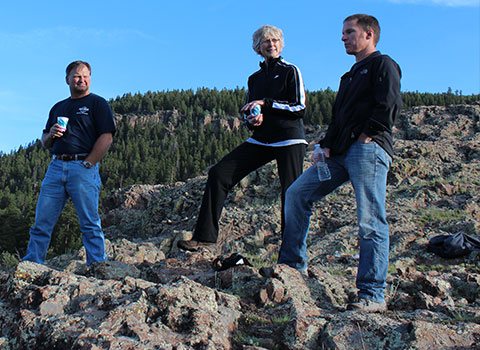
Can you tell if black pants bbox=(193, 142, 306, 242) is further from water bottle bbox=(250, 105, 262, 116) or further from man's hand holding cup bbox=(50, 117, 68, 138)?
man's hand holding cup bbox=(50, 117, 68, 138)

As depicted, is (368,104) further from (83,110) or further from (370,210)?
(83,110)

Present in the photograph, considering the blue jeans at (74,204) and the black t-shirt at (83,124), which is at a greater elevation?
the black t-shirt at (83,124)

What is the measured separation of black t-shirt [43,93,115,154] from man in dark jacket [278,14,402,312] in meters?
2.23

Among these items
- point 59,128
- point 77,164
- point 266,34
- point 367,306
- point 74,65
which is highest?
point 266,34

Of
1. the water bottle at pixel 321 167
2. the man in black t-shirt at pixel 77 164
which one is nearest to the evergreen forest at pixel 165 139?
the man in black t-shirt at pixel 77 164

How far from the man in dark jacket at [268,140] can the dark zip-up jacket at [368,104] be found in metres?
0.85

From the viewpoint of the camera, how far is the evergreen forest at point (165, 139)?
309 feet

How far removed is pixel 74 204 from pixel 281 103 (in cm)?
232

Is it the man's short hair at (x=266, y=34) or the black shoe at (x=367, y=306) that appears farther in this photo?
the man's short hair at (x=266, y=34)

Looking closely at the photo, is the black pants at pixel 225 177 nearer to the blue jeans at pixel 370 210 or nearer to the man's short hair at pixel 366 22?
the blue jeans at pixel 370 210

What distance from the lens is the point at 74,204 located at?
5301 mm

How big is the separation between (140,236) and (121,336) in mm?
10647

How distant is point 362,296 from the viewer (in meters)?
4.03

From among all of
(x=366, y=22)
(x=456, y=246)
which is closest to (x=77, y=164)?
(x=366, y=22)
